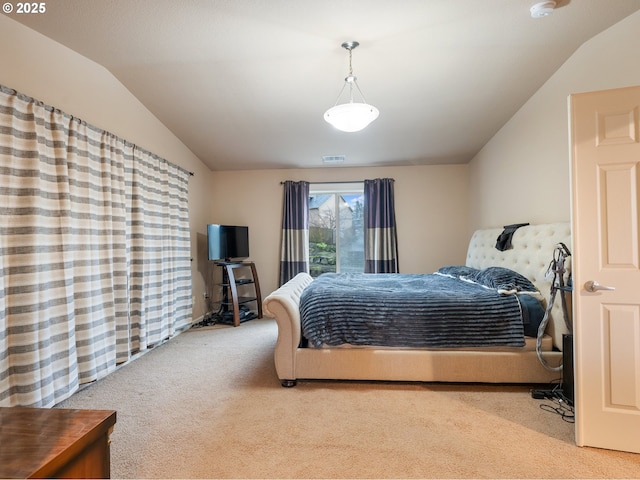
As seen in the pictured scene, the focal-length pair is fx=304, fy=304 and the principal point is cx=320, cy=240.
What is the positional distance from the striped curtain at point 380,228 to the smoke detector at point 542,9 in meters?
2.92

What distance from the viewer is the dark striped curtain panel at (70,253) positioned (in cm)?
197

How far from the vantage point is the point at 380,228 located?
4922 millimetres

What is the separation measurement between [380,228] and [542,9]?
322cm

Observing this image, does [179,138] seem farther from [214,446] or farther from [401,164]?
[214,446]

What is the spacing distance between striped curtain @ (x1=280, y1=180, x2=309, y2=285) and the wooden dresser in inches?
163

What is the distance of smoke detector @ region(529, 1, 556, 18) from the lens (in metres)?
2.04

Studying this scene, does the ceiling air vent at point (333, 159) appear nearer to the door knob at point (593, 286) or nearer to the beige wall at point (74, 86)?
the beige wall at point (74, 86)

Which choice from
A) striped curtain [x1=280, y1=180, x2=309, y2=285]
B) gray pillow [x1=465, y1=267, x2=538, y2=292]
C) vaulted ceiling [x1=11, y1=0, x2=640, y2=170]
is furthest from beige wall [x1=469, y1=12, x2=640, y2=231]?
striped curtain [x1=280, y1=180, x2=309, y2=285]

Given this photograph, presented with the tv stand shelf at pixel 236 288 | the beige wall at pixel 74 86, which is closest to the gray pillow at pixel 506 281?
the tv stand shelf at pixel 236 288

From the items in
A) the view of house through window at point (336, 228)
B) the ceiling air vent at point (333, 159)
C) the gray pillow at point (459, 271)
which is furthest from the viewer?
the view of house through window at point (336, 228)

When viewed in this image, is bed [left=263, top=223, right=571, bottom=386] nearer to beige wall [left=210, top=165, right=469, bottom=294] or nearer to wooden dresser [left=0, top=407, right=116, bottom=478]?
wooden dresser [left=0, top=407, right=116, bottom=478]

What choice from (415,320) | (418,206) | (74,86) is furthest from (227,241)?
(415,320)

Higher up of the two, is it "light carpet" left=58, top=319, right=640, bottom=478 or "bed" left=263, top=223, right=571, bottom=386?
"bed" left=263, top=223, right=571, bottom=386

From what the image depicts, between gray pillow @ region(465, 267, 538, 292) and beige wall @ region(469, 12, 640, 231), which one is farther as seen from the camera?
gray pillow @ region(465, 267, 538, 292)
